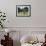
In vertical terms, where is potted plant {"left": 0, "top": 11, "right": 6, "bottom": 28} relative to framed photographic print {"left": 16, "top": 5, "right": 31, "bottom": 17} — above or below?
below

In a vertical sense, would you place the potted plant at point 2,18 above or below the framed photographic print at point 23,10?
below

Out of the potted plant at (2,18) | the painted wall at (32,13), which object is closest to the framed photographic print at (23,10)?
the painted wall at (32,13)

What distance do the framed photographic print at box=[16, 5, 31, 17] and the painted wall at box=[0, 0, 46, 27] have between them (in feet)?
0.29

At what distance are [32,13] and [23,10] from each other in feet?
0.92

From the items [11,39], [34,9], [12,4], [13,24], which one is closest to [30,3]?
[34,9]

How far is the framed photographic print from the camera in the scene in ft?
13.0

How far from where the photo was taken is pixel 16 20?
13.1 ft

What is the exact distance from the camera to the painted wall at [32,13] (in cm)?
398

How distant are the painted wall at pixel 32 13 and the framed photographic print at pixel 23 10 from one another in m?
0.09

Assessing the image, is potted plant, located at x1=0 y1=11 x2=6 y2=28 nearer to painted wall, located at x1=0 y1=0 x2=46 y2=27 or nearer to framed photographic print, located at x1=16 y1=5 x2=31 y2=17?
painted wall, located at x1=0 y1=0 x2=46 y2=27

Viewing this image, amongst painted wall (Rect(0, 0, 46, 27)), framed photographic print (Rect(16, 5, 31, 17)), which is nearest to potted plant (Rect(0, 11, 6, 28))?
painted wall (Rect(0, 0, 46, 27))

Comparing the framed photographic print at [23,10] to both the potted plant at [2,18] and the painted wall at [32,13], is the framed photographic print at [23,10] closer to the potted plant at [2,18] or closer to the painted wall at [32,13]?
the painted wall at [32,13]

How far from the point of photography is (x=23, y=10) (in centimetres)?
399

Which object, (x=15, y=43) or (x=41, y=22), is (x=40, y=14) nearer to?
(x=41, y=22)
